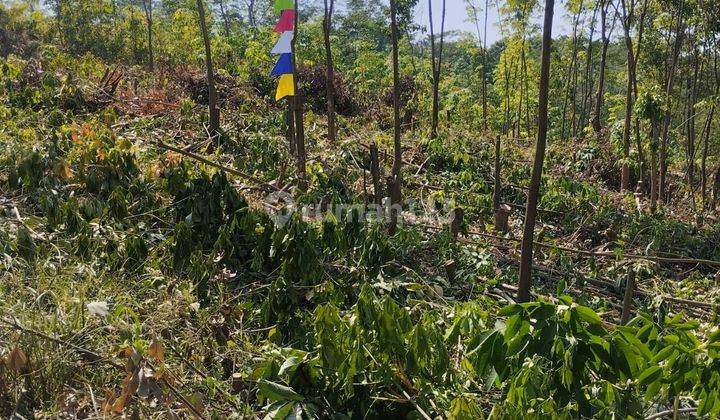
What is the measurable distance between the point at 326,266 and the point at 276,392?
167 cm

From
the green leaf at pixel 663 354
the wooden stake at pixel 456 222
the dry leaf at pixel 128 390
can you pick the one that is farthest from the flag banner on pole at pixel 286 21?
the green leaf at pixel 663 354

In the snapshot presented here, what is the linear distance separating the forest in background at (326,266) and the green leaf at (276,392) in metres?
0.01

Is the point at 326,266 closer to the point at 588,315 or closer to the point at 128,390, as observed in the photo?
the point at 128,390

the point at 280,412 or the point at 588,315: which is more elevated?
the point at 588,315

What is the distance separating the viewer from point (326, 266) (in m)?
3.50

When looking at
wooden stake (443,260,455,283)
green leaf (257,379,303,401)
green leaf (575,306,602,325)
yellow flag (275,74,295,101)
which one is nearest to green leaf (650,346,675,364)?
green leaf (575,306,602,325)

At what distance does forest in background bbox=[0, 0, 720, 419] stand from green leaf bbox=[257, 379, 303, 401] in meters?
0.01

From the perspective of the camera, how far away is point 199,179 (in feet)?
12.8

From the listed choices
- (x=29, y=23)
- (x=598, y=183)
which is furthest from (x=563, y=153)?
(x=29, y=23)

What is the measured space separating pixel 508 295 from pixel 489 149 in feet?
14.2

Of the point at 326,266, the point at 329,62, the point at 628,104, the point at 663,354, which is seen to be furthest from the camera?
the point at 628,104

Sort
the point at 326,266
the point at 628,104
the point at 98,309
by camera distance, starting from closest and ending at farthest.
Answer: the point at 98,309
the point at 326,266
the point at 628,104

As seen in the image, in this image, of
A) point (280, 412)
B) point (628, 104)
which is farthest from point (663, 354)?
point (628, 104)

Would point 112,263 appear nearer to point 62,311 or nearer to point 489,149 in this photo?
point 62,311
